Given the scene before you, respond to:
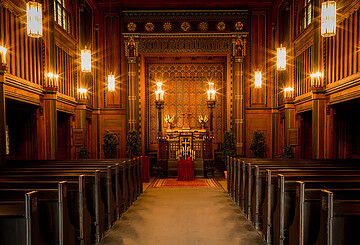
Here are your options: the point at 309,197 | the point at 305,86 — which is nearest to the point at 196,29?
the point at 305,86

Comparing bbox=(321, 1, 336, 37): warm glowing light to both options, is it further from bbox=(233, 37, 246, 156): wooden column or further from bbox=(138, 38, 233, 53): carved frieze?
bbox=(138, 38, 233, 53): carved frieze

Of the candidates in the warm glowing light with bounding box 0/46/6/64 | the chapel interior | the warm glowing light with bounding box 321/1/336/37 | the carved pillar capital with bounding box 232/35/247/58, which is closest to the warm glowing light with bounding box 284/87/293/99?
the chapel interior

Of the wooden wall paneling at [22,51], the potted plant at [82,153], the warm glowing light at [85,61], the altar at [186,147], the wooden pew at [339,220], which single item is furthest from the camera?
the altar at [186,147]

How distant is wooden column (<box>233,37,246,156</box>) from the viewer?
42.5ft

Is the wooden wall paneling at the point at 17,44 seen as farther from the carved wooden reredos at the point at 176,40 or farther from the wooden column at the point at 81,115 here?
the carved wooden reredos at the point at 176,40

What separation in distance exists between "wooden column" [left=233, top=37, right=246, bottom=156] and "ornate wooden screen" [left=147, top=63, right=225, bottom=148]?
1406mm

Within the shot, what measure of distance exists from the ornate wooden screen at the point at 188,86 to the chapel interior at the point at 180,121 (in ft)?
0.17

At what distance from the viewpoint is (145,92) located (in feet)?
45.6

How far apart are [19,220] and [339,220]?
2754mm

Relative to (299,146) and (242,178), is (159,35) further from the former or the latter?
(242,178)

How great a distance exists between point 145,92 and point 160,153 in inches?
133

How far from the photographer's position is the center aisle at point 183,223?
433 centimetres

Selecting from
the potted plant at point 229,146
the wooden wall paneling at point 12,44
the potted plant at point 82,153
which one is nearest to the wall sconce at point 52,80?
the wooden wall paneling at point 12,44

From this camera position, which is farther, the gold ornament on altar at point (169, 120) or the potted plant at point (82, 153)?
the gold ornament on altar at point (169, 120)
